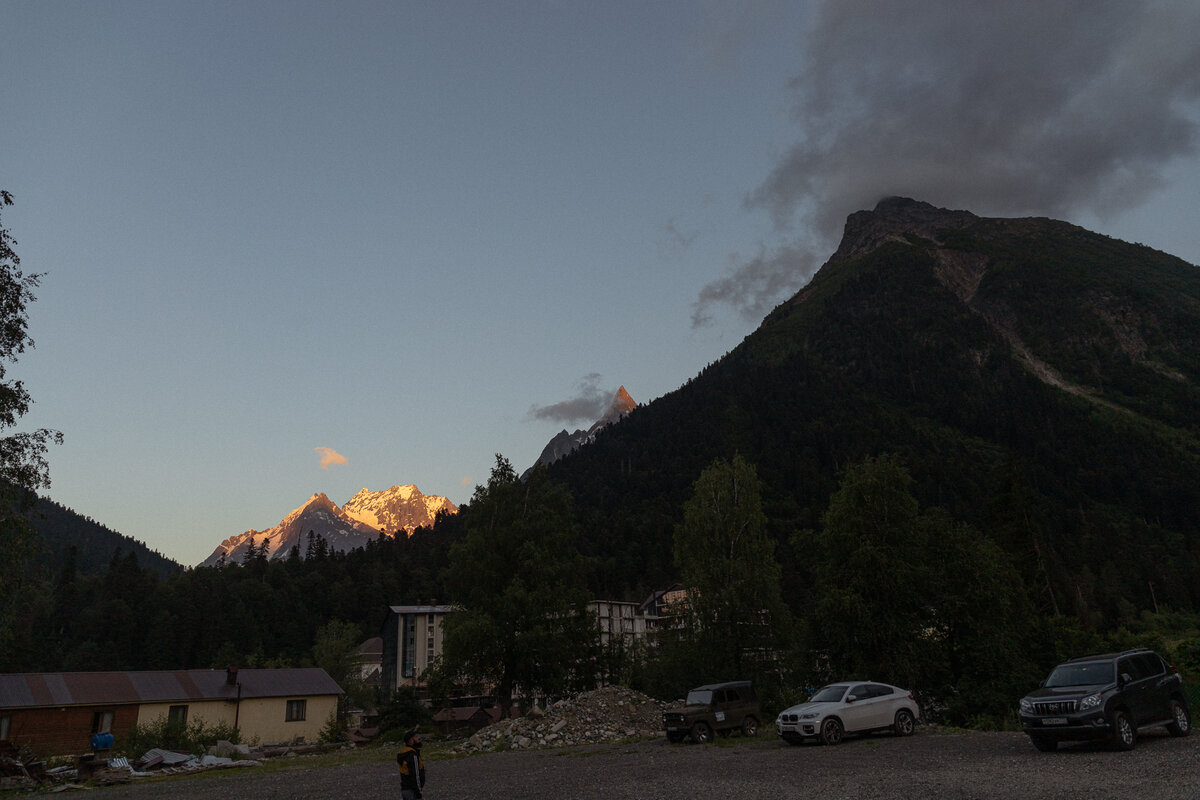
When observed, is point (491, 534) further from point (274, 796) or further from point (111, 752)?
point (274, 796)

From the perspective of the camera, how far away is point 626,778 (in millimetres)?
18062

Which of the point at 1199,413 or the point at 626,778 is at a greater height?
the point at 1199,413

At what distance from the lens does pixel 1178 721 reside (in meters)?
18.0

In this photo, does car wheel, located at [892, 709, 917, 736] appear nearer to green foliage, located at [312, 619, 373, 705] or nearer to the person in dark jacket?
the person in dark jacket

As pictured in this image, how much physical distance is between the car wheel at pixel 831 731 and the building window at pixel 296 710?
4563 cm

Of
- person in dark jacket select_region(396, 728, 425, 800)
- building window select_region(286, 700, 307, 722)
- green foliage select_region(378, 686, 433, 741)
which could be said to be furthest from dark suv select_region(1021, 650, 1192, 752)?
building window select_region(286, 700, 307, 722)

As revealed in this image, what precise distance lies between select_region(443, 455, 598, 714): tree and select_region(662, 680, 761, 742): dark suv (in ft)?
48.7

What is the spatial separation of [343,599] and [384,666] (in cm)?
4621

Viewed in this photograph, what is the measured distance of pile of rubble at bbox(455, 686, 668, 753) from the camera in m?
30.8

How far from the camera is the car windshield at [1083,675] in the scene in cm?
1703

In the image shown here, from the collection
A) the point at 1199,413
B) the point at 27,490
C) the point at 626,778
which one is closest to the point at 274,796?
the point at 626,778

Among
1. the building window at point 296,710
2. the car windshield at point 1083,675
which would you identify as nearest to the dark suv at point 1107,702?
the car windshield at point 1083,675

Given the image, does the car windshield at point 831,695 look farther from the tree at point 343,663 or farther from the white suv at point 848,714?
the tree at point 343,663

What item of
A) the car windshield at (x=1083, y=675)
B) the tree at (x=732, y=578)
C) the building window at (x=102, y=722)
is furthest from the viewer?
the building window at (x=102, y=722)
